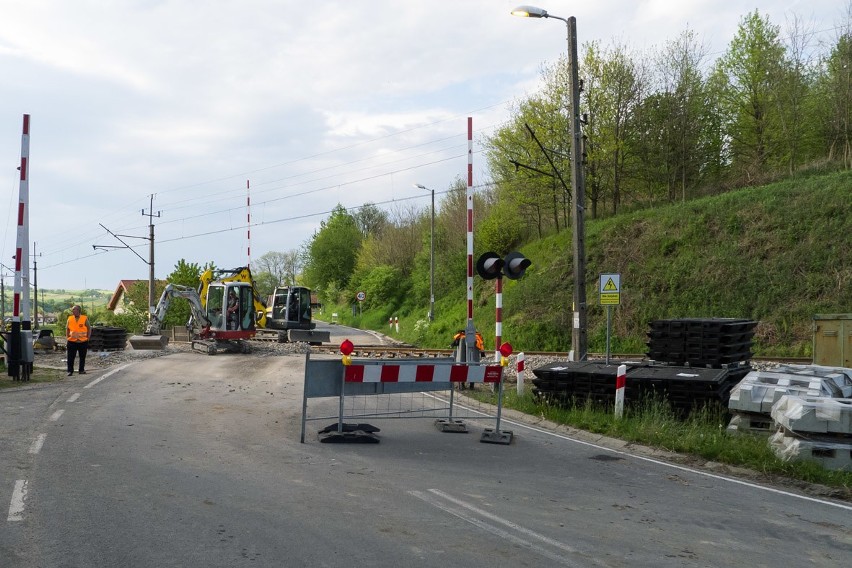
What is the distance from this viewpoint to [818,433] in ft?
29.0

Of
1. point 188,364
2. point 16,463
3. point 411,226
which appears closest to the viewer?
point 16,463

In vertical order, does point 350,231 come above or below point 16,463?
above

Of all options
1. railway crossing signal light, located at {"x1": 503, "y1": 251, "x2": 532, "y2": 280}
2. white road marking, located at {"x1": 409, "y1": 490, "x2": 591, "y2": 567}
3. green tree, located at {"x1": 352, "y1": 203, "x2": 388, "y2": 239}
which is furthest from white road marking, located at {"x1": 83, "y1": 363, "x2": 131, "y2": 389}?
green tree, located at {"x1": 352, "y1": 203, "x2": 388, "y2": 239}

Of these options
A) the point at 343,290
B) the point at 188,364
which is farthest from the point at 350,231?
the point at 188,364

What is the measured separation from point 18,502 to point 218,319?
71.1 feet

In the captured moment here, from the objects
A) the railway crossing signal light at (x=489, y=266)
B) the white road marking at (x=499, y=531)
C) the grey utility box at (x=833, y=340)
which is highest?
the railway crossing signal light at (x=489, y=266)

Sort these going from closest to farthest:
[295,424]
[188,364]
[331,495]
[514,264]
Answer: [331,495] < [295,424] < [514,264] < [188,364]

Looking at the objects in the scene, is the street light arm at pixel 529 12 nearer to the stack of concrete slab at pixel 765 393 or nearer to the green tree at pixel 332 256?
the stack of concrete slab at pixel 765 393

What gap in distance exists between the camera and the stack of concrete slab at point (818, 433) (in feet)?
28.2

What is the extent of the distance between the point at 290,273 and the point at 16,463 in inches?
4226

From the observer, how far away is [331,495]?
22.6 ft

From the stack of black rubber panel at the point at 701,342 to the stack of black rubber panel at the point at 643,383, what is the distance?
0.33m

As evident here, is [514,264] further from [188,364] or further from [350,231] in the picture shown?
[350,231]

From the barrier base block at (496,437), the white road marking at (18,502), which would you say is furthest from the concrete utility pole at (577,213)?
the white road marking at (18,502)
